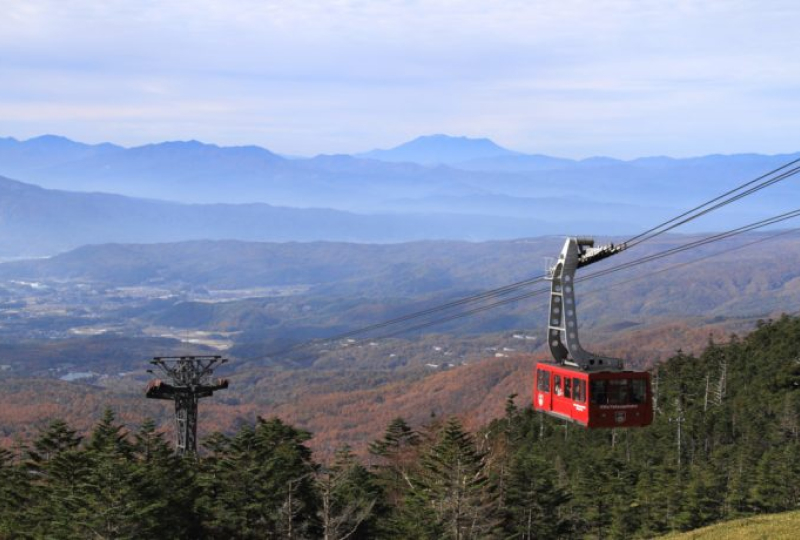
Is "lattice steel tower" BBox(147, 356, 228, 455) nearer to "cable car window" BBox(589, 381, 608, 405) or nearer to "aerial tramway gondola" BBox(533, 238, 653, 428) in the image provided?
"aerial tramway gondola" BBox(533, 238, 653, 428)

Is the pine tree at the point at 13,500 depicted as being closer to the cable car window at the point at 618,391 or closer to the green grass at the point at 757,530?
the cable car window at the point at 618,391

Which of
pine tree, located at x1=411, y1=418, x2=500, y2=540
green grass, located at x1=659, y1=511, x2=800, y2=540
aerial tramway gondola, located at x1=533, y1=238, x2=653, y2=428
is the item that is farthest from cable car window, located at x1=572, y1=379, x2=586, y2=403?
pine tree, located at x1=411, y1=418, x2=500, y2=540

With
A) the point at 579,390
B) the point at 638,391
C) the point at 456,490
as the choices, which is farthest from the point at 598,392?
the point at 456,490

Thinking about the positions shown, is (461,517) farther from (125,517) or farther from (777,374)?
(777,374)

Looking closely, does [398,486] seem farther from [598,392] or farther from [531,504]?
[598,392]

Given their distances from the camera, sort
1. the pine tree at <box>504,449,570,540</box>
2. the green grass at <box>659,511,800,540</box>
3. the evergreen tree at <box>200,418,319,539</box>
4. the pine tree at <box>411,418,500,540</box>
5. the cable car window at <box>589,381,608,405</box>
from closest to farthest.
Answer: the cable car window at <box>589,381,608,405</box> → the green grass at <box>659,511,800,540</box> → the pine tree at <box>411,418,500,540</box> → the evergreen tree at <box>200,418,319,539</box> → the pine tree at <box>504,449,570,540</box>

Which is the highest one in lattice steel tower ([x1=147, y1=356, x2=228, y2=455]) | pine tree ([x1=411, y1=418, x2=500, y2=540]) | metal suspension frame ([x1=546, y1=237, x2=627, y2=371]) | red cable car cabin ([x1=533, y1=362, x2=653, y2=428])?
metal suspension frame ([x1=546, y1=237, x2=627, y2=371])

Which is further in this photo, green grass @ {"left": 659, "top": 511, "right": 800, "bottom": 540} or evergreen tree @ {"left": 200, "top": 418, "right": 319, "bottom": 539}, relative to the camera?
evergreen tree @ {"left": 200, "top": 418, "right": 319, "bottom": 539}

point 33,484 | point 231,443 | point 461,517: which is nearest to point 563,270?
point 461,517

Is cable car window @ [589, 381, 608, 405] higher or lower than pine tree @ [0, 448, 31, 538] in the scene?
higher
